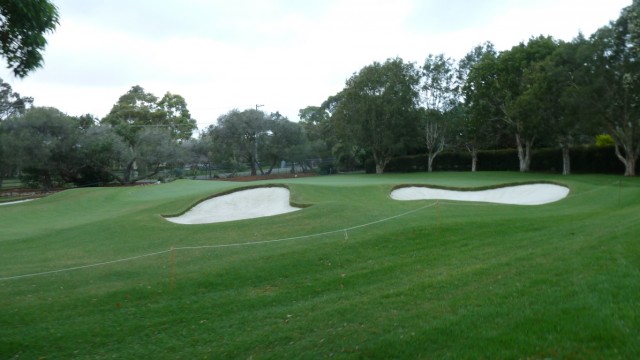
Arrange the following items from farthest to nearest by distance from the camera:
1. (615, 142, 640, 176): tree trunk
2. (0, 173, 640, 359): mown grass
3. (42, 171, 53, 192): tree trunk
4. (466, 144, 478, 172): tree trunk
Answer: (42, 171, 53, 192): tree trunk < (466, 144, 478, 172): tree trunk < (615, 142, 640, 176): tree trunk < (0, 173, 640, 359): mown grass

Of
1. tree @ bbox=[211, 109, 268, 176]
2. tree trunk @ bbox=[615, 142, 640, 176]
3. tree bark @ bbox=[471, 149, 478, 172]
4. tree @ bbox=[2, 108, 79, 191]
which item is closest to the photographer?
tree trunk @ bbox=[615, 142, 640, 176]

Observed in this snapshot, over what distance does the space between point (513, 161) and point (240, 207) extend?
34.9 metres

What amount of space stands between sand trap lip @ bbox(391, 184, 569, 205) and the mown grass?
10.2m

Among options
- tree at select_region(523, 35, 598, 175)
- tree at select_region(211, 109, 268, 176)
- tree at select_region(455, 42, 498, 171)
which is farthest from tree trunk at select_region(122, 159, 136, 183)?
tree at select_region(523, 35, 598, 175)

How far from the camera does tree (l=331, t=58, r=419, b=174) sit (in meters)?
53.8

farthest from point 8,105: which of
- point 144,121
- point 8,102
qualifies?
point 144,121

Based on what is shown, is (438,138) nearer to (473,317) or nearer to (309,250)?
(309,250)

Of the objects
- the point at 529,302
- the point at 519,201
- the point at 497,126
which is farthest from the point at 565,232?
the point at 497,126

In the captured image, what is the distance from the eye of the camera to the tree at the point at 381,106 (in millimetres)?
53781

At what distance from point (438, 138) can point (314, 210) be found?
137 feet

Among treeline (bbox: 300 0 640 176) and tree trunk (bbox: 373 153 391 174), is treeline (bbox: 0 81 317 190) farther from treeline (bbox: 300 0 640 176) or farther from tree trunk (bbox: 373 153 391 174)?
tree trunk (bbox: 373 153 391 174)

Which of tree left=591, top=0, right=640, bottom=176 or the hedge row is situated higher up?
tree left=591, top=0, right=640, bottom=176

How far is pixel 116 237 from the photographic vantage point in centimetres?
1830

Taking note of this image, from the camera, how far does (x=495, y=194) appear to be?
27109 mm
